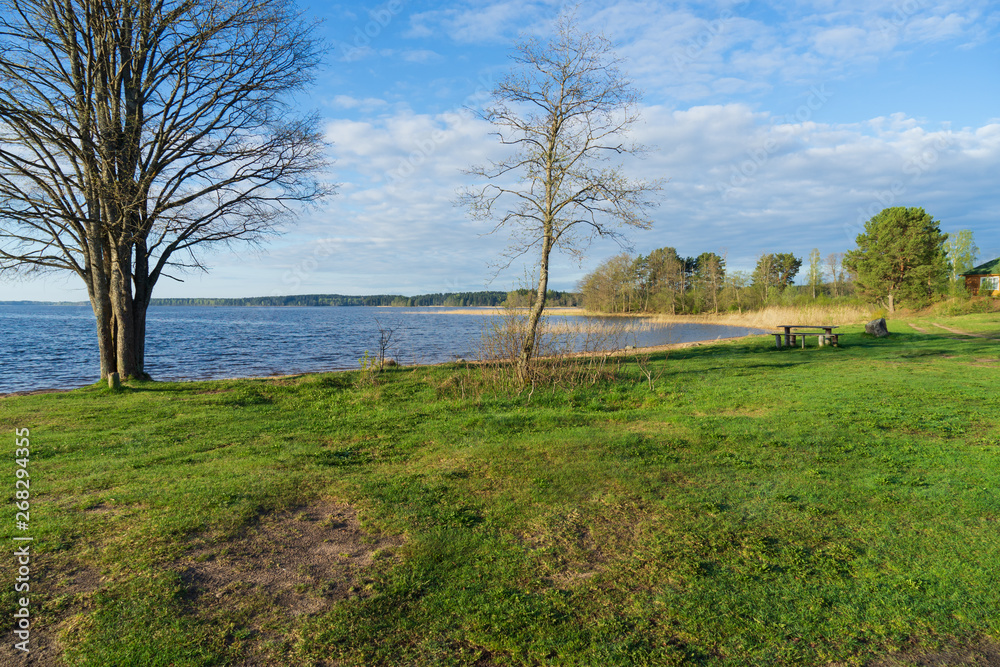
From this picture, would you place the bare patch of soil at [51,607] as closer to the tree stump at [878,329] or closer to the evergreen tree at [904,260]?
the tree stump at [878,329]

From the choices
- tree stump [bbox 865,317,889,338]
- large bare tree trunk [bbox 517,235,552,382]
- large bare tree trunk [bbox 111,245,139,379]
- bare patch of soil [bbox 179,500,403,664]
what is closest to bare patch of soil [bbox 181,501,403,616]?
bare patch of soil [bbox 179,500,403,664]

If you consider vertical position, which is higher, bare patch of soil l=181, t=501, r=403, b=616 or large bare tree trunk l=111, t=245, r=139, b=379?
large bare tree trunk l=111, t=245, r=139, b=379

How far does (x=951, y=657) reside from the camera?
119 inches

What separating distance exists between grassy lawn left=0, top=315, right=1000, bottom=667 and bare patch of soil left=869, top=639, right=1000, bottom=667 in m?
0.03

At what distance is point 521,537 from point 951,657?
291 cm

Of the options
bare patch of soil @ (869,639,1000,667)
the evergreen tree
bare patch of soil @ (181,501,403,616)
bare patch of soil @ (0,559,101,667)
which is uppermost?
the evergreen tree

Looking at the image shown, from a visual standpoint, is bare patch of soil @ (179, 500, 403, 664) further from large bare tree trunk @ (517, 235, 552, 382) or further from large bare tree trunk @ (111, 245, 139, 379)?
large bare tree trunk @ (111, 245, 139, 379)

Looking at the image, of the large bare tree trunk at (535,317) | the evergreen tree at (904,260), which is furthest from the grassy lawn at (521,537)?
the evergreen tree at (904,260)

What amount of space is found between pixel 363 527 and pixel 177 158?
13.5m

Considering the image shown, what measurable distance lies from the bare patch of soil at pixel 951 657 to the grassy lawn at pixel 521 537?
3 cm

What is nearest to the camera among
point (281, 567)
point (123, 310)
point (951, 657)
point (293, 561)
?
point (951, 657)

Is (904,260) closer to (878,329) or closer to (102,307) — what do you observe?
(878,329)

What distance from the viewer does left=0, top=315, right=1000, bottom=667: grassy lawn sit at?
10.5ft

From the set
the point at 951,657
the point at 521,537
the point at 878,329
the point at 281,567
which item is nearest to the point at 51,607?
the point at 281,567
